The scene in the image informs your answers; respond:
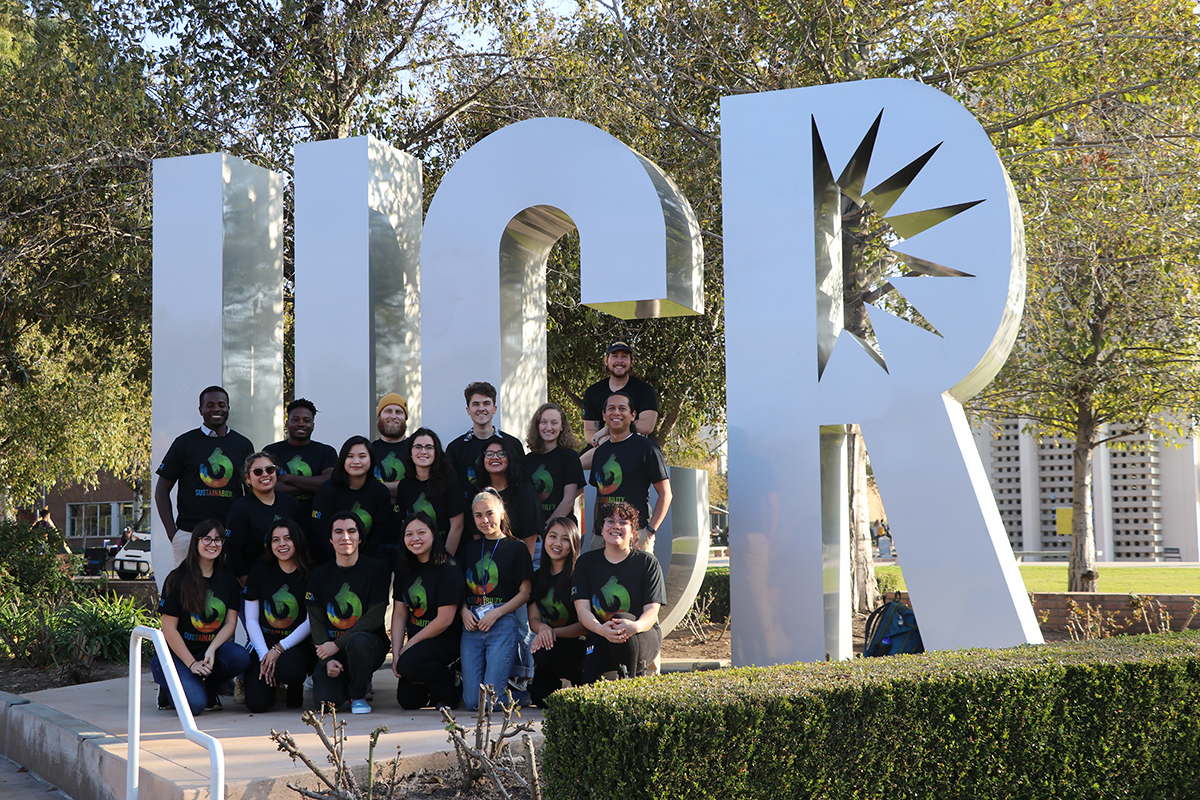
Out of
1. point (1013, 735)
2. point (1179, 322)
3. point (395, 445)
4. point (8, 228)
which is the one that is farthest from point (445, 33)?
point (1013, 735)

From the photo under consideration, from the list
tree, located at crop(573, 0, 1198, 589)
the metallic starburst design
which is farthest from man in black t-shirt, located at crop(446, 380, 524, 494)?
tree, located at crop(573, 0, 1198, 589)

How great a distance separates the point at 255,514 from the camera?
6219mm

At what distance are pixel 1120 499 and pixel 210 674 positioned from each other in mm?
42601

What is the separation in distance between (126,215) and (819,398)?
8.49m

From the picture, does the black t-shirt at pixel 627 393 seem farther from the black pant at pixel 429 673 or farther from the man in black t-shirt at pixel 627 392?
the black pant at pixel 429 673

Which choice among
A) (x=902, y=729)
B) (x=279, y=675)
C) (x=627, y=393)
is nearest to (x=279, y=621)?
(x=279, y=675)

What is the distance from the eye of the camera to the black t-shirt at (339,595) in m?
5.91

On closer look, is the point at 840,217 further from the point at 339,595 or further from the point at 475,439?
the point at 339,595

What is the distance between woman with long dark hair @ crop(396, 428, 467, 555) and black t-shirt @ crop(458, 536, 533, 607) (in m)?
0.32

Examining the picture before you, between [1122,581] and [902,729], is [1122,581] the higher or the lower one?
the lower one

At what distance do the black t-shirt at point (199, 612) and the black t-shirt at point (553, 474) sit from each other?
6.09 ft

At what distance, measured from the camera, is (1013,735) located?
4320mm

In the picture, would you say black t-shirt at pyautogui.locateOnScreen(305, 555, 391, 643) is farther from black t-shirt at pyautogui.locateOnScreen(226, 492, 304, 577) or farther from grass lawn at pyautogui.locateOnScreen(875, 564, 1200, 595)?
grass lawn at pyautogui.locateOnScreen(875, 564, 1200, 595)

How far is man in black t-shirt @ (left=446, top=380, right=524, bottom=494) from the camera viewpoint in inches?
249
